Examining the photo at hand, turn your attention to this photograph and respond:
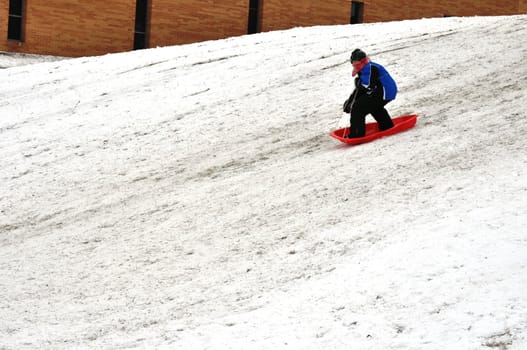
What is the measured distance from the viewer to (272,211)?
9.21 metres

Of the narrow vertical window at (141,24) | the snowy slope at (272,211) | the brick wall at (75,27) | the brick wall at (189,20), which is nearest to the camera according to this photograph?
the snowy slope at (272,211)

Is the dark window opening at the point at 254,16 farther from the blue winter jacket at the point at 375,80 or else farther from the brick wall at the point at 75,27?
the blue winter jacket at the point at 375,80

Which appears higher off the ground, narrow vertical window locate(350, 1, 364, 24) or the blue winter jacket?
narrow vertical window locate(350, 1, 364, 24)

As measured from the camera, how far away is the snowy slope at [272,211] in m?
6.25

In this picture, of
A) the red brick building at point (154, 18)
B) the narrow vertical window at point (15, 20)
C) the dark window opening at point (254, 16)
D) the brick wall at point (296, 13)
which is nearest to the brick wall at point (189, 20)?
the red brick building at point (154, 18)

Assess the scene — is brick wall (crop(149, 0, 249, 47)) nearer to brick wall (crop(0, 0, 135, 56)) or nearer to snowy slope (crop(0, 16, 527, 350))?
brick wall (crop(0, 0, 135, 56))

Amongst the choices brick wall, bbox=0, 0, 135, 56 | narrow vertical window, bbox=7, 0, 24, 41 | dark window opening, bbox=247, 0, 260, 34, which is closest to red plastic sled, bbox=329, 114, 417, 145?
brick wall, bbox=0, 0, 135, 56

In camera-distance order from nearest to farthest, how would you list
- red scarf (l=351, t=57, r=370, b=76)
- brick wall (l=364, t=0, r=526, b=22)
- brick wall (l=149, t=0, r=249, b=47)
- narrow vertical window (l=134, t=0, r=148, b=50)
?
1. red scarf (l=351, t=57, r=370, b=76)
2. brick wall (l=149, t=0, r=249, b=47)
3. narrow vertical window (l=134, t=0, r=148, b=50)
4. brick wall (l=364, t=0, r=526, b=22)

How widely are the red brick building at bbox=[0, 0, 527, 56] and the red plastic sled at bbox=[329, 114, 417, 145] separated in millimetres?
18702

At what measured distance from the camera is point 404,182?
358 inches

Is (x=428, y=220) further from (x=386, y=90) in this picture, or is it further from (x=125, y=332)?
(x=386, y=90)

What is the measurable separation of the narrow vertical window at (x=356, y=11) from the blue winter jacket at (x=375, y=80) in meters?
24.6

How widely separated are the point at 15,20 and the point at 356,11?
15273mm

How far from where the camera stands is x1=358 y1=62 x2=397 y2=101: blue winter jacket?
1126 cm
